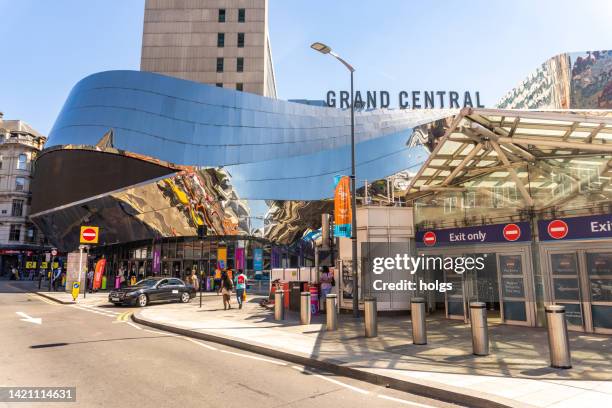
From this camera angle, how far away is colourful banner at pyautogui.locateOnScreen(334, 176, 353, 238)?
16.9 metres

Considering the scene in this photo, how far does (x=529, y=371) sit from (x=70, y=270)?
31918mm

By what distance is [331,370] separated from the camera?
329 inches

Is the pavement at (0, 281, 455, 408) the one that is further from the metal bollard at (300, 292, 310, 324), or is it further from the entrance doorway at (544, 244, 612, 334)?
the entrance doorway at (544, 244, 612, 334)

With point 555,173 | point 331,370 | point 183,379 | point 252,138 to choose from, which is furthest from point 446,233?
point 252,138

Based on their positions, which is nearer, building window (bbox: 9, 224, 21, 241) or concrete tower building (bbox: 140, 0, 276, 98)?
concrete tower building (bbox: 140, 0, 276, 98)

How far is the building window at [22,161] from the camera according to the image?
7375cm

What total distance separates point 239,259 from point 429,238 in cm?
2731

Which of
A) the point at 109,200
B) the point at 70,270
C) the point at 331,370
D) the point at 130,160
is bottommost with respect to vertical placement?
the point at 331,370

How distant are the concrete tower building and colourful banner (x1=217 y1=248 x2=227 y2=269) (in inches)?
1340

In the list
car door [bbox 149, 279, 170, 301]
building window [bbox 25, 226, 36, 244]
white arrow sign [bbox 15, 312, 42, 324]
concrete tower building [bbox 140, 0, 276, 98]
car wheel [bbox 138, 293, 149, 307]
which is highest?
concrete tower building [bbox 140, 0, 276, 98]

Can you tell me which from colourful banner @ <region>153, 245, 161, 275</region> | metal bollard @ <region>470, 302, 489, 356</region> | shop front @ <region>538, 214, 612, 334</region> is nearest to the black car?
colourful banner @ <region>153, 245, 161, 275</region>

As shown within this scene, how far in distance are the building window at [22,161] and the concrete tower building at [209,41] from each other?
2862 cm

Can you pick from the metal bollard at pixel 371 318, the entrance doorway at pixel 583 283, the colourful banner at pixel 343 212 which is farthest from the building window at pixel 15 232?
the entrance doorway at pixel 583 283

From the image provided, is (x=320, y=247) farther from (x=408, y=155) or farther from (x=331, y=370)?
(x=408, y=155)
